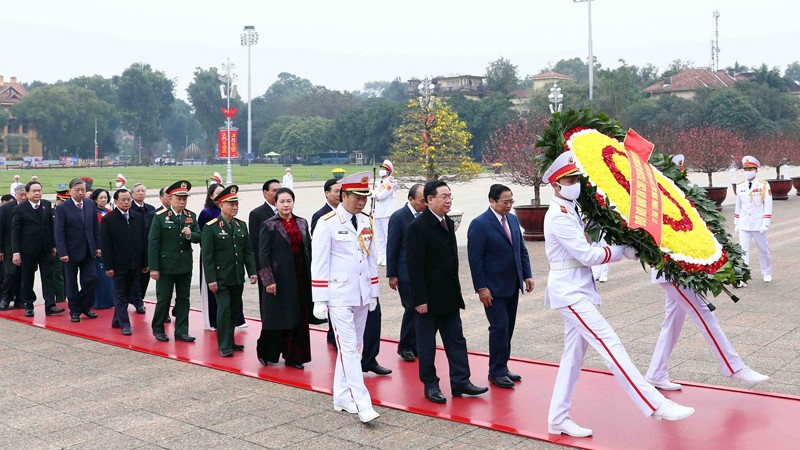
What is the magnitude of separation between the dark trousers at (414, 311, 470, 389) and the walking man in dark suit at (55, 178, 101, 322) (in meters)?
5.24

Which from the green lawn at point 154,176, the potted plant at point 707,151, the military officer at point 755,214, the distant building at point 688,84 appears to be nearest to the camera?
the military officer at point 755,214

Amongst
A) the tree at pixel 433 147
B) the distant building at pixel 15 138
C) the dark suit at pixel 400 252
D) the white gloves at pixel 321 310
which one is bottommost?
the white gloves at pixel 321 310

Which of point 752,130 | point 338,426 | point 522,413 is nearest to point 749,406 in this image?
point 522,413

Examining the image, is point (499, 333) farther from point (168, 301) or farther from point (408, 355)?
point (168, 301)

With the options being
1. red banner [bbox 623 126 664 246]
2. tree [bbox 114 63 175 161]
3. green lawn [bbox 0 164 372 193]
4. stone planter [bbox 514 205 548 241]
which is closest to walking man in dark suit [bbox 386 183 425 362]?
red banner [bbox 623 126 664 246]

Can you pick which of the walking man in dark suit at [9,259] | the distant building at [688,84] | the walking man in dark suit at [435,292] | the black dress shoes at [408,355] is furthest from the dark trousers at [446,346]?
the distant building at [688,84]

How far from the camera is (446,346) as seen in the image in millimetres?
6426

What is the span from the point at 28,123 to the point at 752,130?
256 ft

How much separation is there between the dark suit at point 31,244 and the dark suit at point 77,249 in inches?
22.5

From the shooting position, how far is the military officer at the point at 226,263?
8.13 meters

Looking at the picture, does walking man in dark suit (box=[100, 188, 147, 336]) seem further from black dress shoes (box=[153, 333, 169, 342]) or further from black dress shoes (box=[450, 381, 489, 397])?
black dress shoes (box=[450, 381, 489, 397])

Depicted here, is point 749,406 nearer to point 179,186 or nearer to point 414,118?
point 179,186

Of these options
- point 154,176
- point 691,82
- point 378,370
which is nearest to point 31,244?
point 378,370

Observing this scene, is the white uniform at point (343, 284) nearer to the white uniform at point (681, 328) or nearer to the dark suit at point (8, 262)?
the white uniform at point (681, 328)
